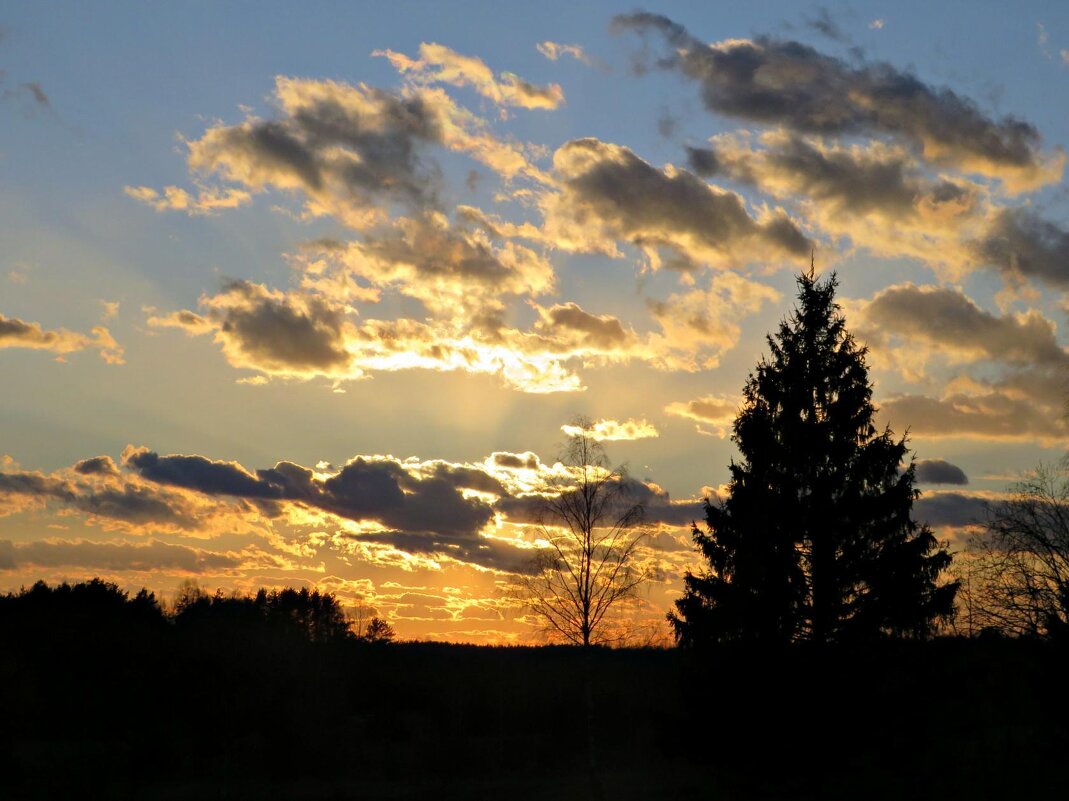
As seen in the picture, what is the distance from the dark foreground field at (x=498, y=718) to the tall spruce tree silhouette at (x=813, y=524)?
1.66 meters

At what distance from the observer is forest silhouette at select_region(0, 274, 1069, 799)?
98.9 ft

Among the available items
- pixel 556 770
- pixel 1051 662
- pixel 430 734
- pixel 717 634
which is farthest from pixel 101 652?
pixel 1051 662

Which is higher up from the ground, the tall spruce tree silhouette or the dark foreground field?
the tall spruce tree silhouette

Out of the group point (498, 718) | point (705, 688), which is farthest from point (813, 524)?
point (498, 718)

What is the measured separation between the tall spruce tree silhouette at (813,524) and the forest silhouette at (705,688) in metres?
0.08

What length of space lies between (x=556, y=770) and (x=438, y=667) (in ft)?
40.7

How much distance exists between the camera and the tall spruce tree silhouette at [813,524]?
108 ft

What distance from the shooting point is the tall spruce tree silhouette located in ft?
108

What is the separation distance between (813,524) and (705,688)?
669 centimetres

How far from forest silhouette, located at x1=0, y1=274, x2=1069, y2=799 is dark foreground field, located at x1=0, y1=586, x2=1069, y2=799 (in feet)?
0.31

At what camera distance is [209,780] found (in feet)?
137

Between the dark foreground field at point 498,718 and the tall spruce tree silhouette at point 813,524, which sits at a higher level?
the tall spruce tree silhouette at point 813,524

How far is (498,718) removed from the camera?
48.7 metres

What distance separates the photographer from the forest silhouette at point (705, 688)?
30141mm
